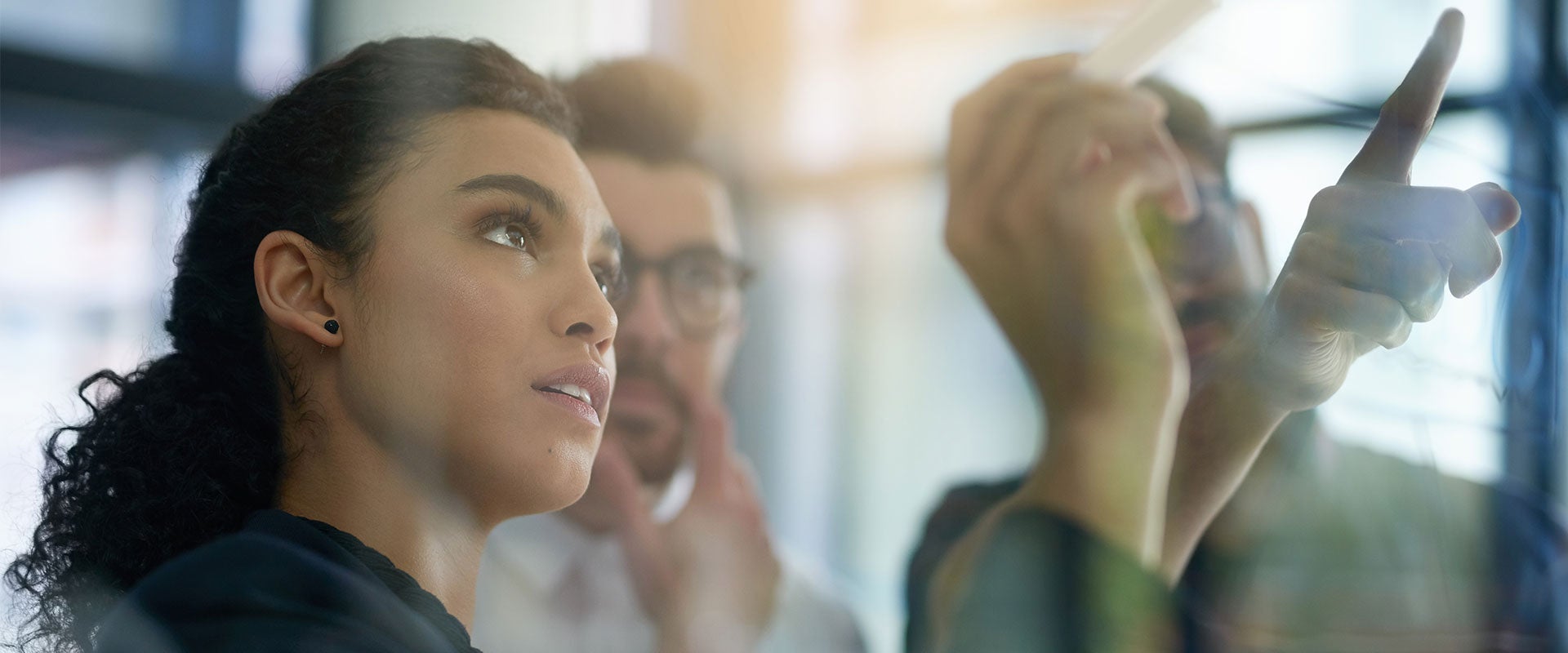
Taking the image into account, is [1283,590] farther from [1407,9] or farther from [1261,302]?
[1407,9]

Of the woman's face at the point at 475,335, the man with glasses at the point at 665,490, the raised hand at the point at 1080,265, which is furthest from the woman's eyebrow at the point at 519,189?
the raised hand at the point at 1080,265

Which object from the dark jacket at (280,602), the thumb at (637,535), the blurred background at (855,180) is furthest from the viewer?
the thumb at (637,535)

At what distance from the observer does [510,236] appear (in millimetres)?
345

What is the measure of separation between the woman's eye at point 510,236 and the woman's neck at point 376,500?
8 centimetres

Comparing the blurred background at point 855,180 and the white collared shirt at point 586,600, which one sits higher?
the blurred background at point 855,180

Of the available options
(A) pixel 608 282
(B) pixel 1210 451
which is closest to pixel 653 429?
(A) pixel 608 282

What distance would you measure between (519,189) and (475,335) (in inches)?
2.2

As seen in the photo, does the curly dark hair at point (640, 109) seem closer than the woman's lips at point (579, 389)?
No

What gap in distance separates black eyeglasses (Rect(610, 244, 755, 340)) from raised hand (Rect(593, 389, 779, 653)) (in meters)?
0.04

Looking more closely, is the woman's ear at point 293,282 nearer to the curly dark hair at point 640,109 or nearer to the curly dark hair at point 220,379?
the curly dark hair at point 220,379

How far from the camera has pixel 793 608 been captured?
503 mm

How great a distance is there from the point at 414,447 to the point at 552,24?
0.22 m

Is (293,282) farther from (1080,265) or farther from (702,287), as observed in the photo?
(1080,265)

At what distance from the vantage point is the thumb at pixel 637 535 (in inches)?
19.8
